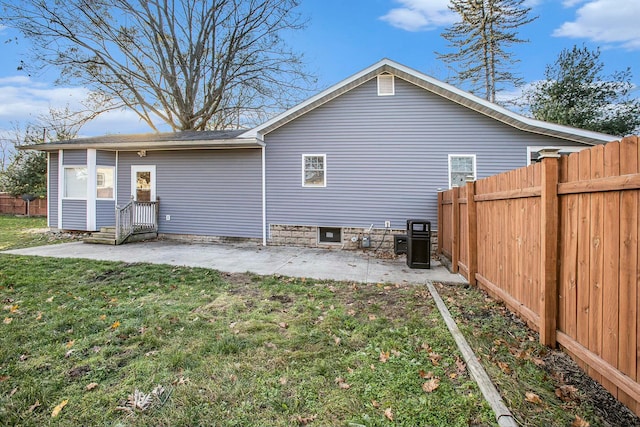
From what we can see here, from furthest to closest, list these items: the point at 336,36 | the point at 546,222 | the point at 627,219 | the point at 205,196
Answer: the point at 336,36
the point at 205,196
the point at 546,222
the point at 627,219

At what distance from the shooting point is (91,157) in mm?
10766

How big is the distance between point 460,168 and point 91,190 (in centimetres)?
Answer: 1229

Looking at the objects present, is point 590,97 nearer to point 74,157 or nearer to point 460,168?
point 460,168

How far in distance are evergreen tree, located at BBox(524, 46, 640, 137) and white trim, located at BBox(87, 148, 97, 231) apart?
19817 millimetres

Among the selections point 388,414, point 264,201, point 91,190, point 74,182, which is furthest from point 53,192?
point 388,414

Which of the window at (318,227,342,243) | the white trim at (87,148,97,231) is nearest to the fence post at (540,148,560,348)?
the window at (318,227,342,243)

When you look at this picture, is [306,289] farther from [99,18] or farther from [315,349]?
[99,18]

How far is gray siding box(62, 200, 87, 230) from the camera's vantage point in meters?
11.0

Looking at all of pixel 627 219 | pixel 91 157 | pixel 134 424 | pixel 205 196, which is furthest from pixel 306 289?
pixel 91 157

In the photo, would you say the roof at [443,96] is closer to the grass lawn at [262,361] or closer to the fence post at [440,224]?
the fence post at [440,224]

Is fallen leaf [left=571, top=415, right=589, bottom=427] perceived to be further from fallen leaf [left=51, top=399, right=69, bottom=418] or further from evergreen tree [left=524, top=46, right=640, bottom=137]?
evergreen tree [left=524, top=46, right=640, bottom=137]

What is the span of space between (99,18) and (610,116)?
1023 inches

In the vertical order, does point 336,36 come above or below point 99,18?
below

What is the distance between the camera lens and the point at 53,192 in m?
11.5
